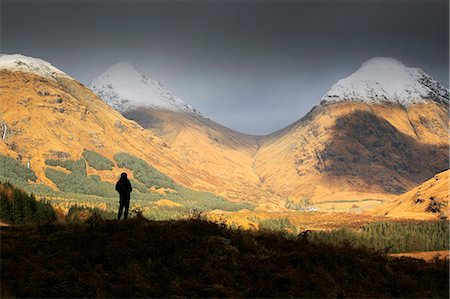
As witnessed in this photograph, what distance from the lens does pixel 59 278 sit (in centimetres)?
1506

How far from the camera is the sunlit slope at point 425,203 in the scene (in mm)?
110188

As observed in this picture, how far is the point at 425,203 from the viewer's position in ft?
392

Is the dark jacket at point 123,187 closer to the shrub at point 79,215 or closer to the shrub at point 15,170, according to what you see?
the shrub at point 79,215

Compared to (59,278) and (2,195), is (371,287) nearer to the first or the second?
(59,278)

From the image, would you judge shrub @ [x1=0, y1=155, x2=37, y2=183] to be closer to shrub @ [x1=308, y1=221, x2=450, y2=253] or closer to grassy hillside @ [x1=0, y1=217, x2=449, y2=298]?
shrub @ [x1=308, y1=221, x2=450, y2=253]

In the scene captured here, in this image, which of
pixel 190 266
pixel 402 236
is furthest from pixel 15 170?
pixel 190 266

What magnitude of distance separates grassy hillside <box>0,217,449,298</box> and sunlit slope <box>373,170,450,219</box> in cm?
9748

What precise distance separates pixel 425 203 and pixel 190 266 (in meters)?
118

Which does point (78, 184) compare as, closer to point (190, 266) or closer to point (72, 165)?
point (72, 165)

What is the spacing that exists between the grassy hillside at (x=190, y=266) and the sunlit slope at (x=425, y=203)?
9748cm

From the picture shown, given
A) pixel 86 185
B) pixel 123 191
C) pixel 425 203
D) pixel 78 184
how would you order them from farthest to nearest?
pixel 86 185 → pixel 78 184 → pixel 425 203 → pixel 123 191

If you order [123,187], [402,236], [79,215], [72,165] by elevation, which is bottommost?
[402,236]

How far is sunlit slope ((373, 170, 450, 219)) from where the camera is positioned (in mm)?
110188

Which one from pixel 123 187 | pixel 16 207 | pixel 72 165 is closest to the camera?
pixel 123 187
